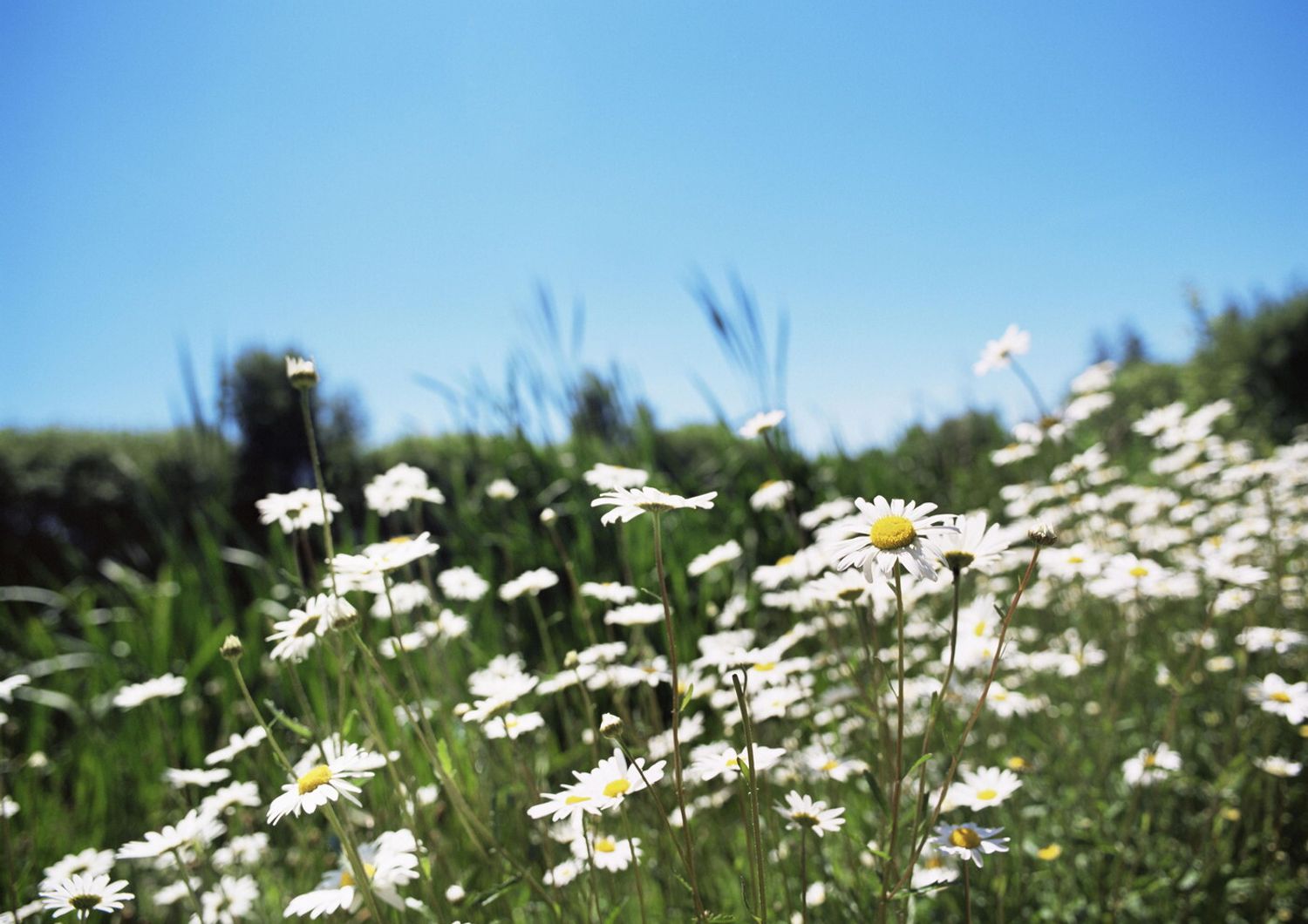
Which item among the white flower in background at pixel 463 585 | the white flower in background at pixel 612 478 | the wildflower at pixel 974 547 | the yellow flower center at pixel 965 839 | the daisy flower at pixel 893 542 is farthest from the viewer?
the white flower in background at pixel 463 585

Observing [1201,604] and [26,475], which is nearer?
[1201,604]

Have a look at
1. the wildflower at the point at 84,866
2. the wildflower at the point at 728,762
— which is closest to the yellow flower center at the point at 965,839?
the wildflower at the point at 728,762

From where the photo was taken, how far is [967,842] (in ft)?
3.90

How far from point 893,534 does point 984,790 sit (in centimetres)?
74

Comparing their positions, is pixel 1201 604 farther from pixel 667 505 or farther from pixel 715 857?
pixel 667 505

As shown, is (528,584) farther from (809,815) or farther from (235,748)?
(809,815)

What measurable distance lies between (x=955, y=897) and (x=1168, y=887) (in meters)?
0.50

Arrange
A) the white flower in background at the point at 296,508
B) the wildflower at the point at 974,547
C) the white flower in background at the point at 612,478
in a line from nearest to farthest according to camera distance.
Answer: the wildflower at the point at 974,547, the white flower in background at the point at 296,508, the white flower in background at the point at 612,478

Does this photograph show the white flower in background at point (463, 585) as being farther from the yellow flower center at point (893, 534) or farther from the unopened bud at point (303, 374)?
the yellow flower center at point (893, 534)

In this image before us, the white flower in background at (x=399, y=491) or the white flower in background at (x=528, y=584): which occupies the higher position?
the white flower in background at (x=399, y=491)

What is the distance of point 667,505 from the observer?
104cm

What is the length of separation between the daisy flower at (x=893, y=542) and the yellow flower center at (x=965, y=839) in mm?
449

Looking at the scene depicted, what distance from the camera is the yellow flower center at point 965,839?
1185 millimetres

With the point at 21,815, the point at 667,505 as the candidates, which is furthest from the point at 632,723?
the point at 21,815
